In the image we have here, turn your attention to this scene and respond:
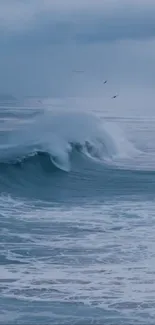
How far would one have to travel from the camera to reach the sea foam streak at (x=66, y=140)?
2783 centimetres

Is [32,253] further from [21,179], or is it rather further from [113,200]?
[21,179]

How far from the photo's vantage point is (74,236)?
548 inches

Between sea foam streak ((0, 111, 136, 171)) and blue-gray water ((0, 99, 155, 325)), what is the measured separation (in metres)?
0.11

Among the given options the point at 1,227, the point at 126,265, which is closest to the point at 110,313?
the point at 126,265

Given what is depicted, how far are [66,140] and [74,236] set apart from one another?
17295 mm

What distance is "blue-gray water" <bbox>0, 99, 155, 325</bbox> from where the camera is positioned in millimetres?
9742

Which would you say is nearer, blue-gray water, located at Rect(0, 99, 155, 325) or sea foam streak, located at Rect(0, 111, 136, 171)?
blue-gray water, located at Rect(0, 99, 155, 325)

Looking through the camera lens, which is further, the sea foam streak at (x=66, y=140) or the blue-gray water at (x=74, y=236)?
the sea foam streak at (x=66, y=140)

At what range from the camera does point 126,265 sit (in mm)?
11789

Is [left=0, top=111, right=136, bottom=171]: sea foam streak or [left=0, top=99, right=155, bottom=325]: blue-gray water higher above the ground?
[left=0, top=111, right=136, bottom=171]: sea foam streak

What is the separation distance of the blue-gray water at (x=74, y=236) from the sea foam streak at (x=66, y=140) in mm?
106

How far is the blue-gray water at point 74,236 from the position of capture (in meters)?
9.74

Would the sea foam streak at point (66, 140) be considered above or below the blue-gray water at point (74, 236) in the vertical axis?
above

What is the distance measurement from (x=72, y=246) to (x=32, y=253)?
774 millimetres
